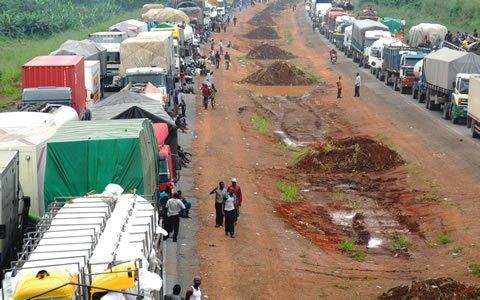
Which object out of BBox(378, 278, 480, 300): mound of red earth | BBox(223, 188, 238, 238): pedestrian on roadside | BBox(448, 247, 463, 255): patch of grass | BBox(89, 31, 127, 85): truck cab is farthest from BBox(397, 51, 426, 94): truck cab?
BBox(378, 278, 480, 300): mound of red earth

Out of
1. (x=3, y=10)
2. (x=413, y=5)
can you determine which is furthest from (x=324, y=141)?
(x=413, y=5)

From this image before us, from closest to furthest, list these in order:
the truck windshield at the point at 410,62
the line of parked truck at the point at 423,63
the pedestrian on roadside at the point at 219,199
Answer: the pedestrian on roadside at the point at 219,199 → the line of parked truck at the point at 423,63 → the truck windshield at the point at 410,62

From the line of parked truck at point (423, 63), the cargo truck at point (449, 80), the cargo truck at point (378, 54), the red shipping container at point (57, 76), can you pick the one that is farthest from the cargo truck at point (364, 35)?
the red shipping container at point (57, 76)

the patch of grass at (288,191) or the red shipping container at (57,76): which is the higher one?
the red shipping container at (57,76)

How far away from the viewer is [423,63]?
1769 inches

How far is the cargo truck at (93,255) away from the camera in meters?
11.1

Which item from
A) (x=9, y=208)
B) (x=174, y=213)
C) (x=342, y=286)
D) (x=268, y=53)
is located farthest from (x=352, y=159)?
(x=268, y=53)

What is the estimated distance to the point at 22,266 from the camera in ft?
39.5

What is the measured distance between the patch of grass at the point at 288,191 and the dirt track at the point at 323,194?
304 millimetres

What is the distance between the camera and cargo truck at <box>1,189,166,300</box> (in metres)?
11.1

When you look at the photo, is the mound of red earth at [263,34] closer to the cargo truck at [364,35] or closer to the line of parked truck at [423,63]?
the line of parked truck at [423,63]

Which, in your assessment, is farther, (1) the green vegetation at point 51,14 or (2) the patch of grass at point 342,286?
(1) the green vegetation at point 51,14

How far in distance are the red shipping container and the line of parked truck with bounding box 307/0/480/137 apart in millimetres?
14605

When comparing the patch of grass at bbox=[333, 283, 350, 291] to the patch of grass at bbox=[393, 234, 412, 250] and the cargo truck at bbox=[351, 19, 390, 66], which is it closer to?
the patch of grass at bbox=[393, 234, 412, 250]
